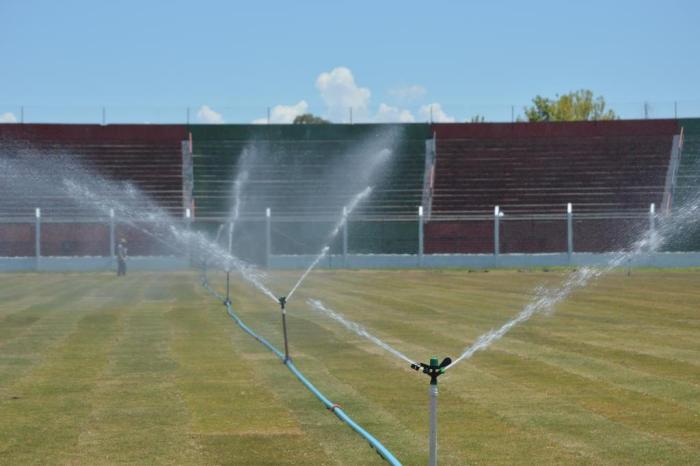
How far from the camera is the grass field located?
38.0 feet

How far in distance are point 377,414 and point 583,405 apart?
2.62 metres

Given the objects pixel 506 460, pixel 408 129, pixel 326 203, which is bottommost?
pixel 506 460

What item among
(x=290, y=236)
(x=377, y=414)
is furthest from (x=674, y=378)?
(x=290, y=236)

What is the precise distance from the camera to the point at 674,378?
53.4 feet

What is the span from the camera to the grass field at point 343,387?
11.6 m

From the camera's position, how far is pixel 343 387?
1565 cm

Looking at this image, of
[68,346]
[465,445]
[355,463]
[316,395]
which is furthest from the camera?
[68,346]

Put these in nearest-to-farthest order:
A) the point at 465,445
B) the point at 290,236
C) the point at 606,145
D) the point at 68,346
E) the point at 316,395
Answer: the point at 465,445 < the point at 316,395 < the point at 68,346 < the point at 290,236 < the point at 606,145

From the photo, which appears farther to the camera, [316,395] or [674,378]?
[674,378]

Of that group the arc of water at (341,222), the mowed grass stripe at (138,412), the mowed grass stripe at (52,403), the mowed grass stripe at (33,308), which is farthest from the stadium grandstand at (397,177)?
the mowed grass stripe at (52,403)

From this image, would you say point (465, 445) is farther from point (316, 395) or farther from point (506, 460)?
point (316, 395)

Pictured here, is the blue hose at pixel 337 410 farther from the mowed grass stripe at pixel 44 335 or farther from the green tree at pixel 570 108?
the green tree at pixel 570 108

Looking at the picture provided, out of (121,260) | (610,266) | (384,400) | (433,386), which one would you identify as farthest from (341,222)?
(433,386)

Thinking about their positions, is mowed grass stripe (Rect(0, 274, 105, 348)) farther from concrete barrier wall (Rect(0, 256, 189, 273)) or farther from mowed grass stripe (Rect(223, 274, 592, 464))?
concrete barrier wall (Rect(0, 256, 189, 273))
